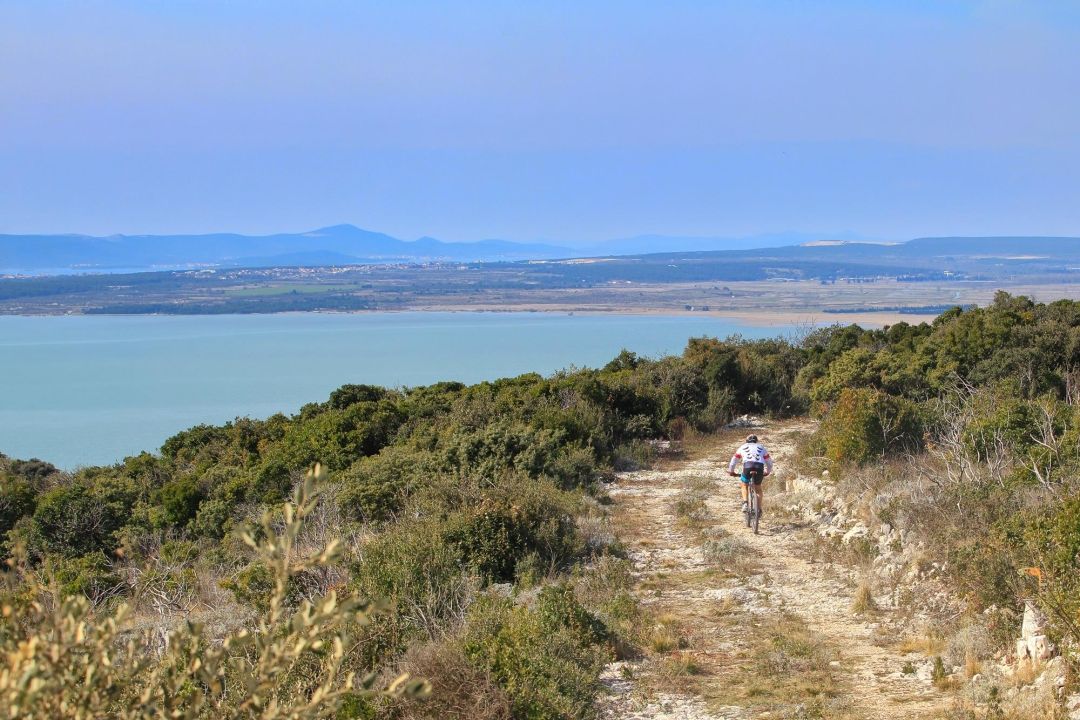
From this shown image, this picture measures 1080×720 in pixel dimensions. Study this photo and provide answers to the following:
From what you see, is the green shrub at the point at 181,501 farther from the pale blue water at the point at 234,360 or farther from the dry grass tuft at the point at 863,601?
the pale blue water at the point at 234,360

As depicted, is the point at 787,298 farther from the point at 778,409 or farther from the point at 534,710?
the point at 534,710

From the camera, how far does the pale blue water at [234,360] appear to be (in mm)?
41094

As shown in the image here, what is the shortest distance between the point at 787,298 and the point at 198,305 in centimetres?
7343

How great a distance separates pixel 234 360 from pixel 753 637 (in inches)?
2431

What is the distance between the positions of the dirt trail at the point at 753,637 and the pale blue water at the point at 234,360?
19.3 meters

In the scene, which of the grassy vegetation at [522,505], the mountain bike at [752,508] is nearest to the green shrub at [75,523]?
the grassy vegetation at [522,505]

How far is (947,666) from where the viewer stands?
625 cm

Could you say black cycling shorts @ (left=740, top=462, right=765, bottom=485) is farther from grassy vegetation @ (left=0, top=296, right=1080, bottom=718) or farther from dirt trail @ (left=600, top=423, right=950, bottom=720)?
grassy vegetation @ (left=0, top=296, right=1080, bottom=718)

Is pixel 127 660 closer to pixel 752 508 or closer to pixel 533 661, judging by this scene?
pixel 533 661

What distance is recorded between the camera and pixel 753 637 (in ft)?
23.7

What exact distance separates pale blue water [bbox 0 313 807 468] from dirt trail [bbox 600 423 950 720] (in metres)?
19.3

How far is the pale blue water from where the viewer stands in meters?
41.1

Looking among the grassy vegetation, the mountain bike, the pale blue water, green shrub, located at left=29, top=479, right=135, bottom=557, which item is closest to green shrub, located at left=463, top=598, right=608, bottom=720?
the grassy vegetation

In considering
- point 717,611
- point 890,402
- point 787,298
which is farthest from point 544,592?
point 787,298
